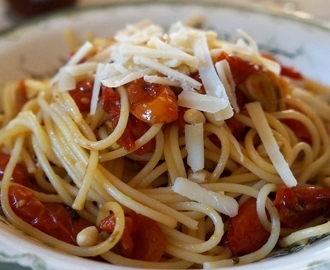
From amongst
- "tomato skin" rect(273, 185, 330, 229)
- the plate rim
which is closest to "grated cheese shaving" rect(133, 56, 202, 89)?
"tomato skin" rect(273, 185, 330, 229)

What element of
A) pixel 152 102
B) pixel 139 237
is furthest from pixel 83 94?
pixel 139 237

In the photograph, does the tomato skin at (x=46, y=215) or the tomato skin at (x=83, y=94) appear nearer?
the tomato skin at (x=46, y=215)

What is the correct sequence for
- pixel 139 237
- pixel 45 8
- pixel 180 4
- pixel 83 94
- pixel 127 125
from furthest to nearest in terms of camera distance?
pixel 45 8
pixel 180 4
pixel 83 94
pixel 127 125
pixel 139 237

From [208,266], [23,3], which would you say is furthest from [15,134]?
[23,3]

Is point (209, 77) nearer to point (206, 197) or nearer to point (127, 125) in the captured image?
point (127, 125)

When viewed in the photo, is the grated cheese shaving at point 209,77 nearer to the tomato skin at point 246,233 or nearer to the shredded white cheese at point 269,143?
the shredded white cheese at point 269,143

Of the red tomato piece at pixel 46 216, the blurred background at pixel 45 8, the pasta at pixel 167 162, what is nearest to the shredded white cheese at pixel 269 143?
the pasta at pixel 167 162

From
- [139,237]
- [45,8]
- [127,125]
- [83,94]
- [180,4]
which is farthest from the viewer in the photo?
[45,8]
